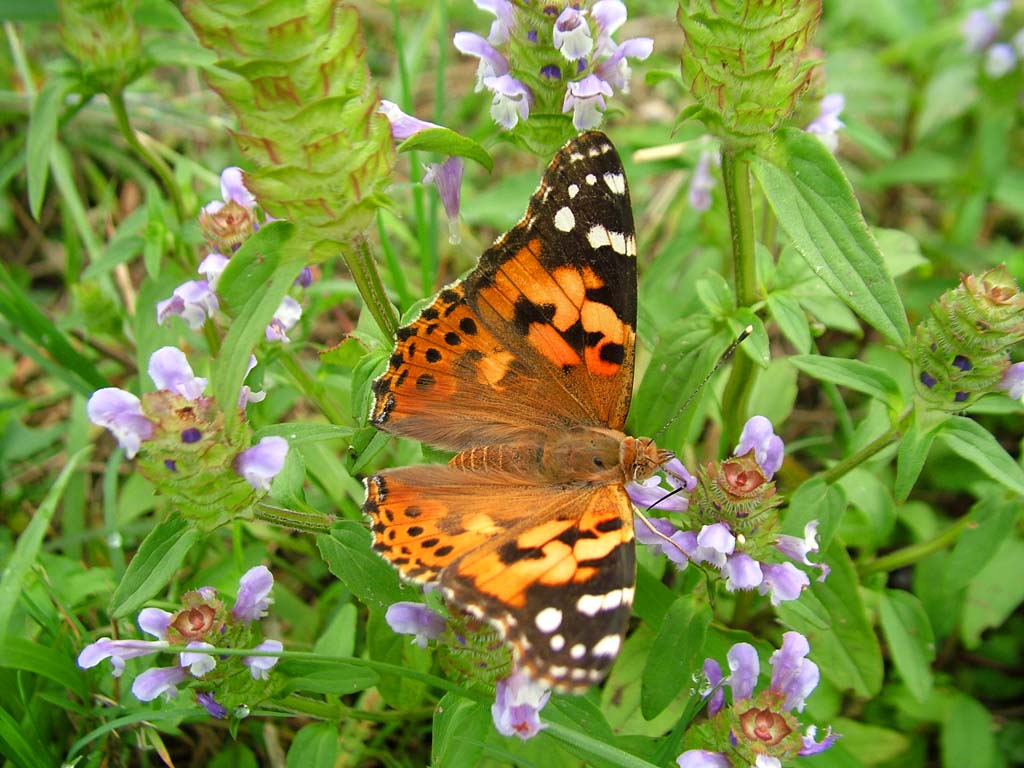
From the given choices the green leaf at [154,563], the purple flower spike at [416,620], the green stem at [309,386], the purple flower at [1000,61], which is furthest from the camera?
the purple flower at [1000,61]

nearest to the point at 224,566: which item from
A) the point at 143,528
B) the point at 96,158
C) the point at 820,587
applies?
the point at 143,528

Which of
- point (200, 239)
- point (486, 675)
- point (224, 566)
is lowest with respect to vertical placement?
point (224, 566)

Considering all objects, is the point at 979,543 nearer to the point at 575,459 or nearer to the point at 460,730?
the point at 575,459

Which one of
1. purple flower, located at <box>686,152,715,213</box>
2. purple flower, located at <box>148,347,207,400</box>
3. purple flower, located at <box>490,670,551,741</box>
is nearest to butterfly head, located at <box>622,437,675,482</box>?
purple flower, located at <box>490,670,551,741</box>

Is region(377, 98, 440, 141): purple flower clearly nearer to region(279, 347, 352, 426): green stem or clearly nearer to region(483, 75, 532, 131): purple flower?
region(483, 75, 532, 131): purple flower

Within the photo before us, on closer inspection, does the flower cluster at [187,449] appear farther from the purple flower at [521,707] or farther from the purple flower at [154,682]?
the purple flower at [521,707]

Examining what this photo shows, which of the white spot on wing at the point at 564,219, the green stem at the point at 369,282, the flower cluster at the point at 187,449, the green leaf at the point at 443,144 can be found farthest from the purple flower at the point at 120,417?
the white spot on wing at the point at 564,219

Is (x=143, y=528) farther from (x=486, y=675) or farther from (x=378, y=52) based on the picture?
(x=378, y=52)

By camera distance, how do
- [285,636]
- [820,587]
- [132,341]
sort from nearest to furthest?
[820,587]
[285,636]
[132,341]
